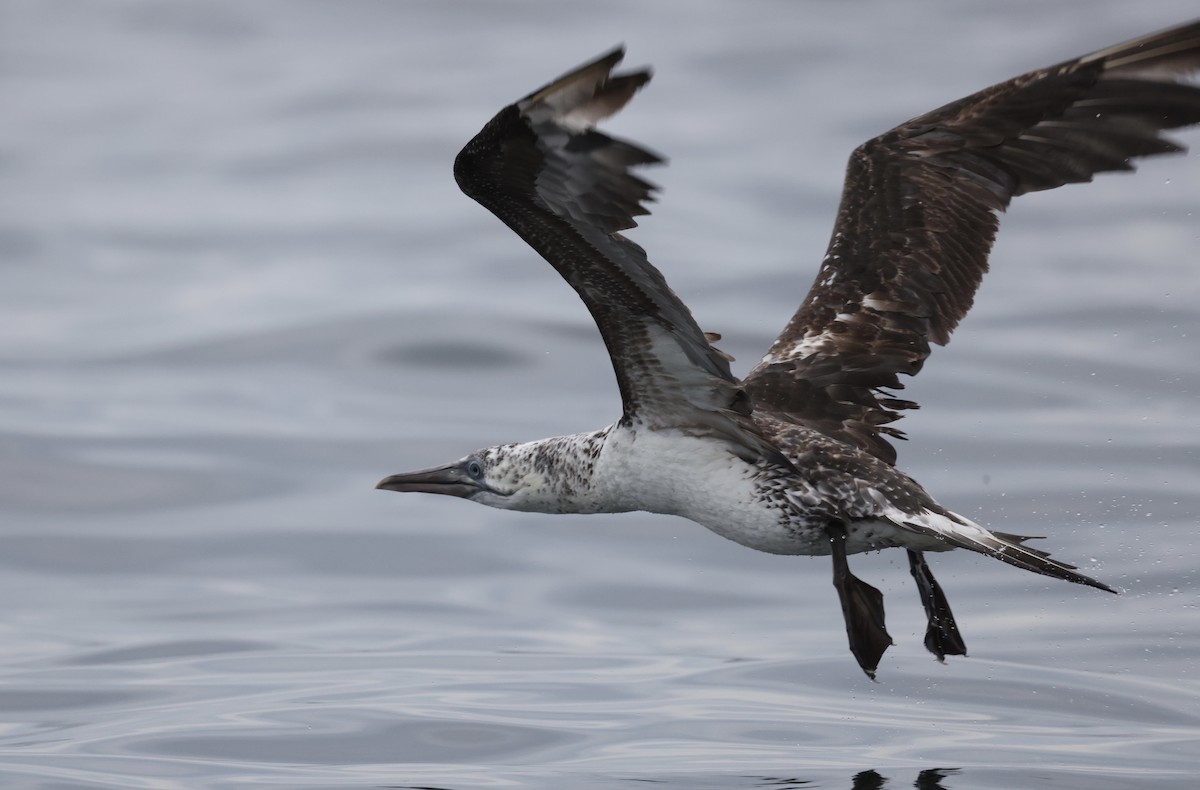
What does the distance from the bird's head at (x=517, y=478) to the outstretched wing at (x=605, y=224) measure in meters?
0.51

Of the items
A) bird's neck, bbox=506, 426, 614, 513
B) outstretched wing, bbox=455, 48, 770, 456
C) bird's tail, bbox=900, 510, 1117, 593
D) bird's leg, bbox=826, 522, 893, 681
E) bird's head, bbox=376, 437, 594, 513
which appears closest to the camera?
outstretched wing, bbox=455, 48, 770, 456

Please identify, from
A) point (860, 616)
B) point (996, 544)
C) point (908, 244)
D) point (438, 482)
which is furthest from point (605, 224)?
point (438, 482)

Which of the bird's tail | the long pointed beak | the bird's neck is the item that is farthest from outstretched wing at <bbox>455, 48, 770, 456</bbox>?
the long pointed beak

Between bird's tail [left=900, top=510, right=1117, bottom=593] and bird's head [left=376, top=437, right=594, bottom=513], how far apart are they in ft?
5.10

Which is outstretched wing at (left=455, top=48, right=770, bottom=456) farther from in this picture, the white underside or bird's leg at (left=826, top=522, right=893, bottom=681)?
bird's leg at (left=826, top=522, right=893, bottom=681)

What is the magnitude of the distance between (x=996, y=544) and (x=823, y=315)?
197 centimetres

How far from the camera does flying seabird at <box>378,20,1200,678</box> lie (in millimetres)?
6984

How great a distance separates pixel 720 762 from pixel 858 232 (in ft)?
8.40

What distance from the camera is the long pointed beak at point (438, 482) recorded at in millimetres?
9406

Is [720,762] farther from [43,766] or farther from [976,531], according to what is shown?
[43,766]

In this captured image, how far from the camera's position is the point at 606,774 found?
8.34m

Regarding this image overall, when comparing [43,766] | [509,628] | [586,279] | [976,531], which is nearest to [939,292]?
[976,531]

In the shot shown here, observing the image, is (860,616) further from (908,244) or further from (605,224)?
(605,224)

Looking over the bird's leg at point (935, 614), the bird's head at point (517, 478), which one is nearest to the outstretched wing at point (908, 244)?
the bird's leg at point (935, 614)
